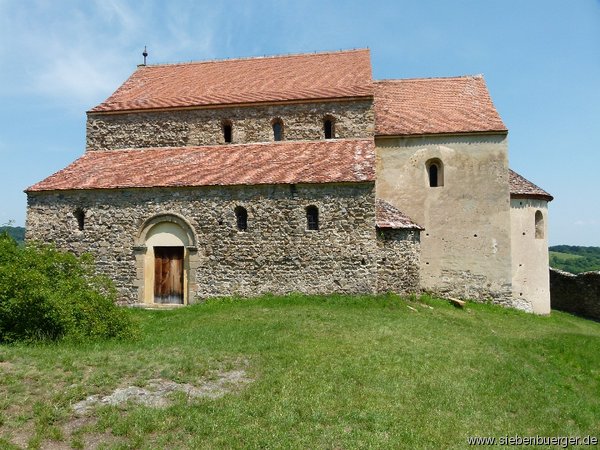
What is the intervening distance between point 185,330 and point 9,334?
157 inches

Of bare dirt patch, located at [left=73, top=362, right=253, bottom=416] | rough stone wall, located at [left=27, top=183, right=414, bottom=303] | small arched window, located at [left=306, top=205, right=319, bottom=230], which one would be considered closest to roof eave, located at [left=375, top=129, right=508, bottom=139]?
rough stone wall, located at [left=27, top=183, right=414, bottom=303]

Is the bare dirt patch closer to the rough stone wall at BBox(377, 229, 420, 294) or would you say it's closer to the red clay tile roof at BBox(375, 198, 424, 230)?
the rough stone wall at BBox(377, 229, 420, 294)

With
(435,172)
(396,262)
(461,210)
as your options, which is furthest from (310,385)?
(435,172)

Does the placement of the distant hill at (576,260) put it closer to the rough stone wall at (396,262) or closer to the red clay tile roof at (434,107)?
the red clay tile roof at (434,107)

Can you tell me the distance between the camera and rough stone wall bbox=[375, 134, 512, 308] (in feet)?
63.1

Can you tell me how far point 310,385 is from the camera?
816 cm

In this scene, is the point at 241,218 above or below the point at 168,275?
above

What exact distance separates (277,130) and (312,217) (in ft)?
Result: 17.0

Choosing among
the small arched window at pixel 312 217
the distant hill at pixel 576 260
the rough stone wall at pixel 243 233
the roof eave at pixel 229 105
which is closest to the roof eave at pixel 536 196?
the rough stone wall at pixel 243 233

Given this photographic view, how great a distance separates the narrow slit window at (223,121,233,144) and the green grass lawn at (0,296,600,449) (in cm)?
926

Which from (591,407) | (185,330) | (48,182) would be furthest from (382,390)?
(48,182)

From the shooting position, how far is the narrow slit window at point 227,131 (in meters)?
20.2

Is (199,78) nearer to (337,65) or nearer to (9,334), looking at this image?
(337,65)

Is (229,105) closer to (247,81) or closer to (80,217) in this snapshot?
(247,81)
